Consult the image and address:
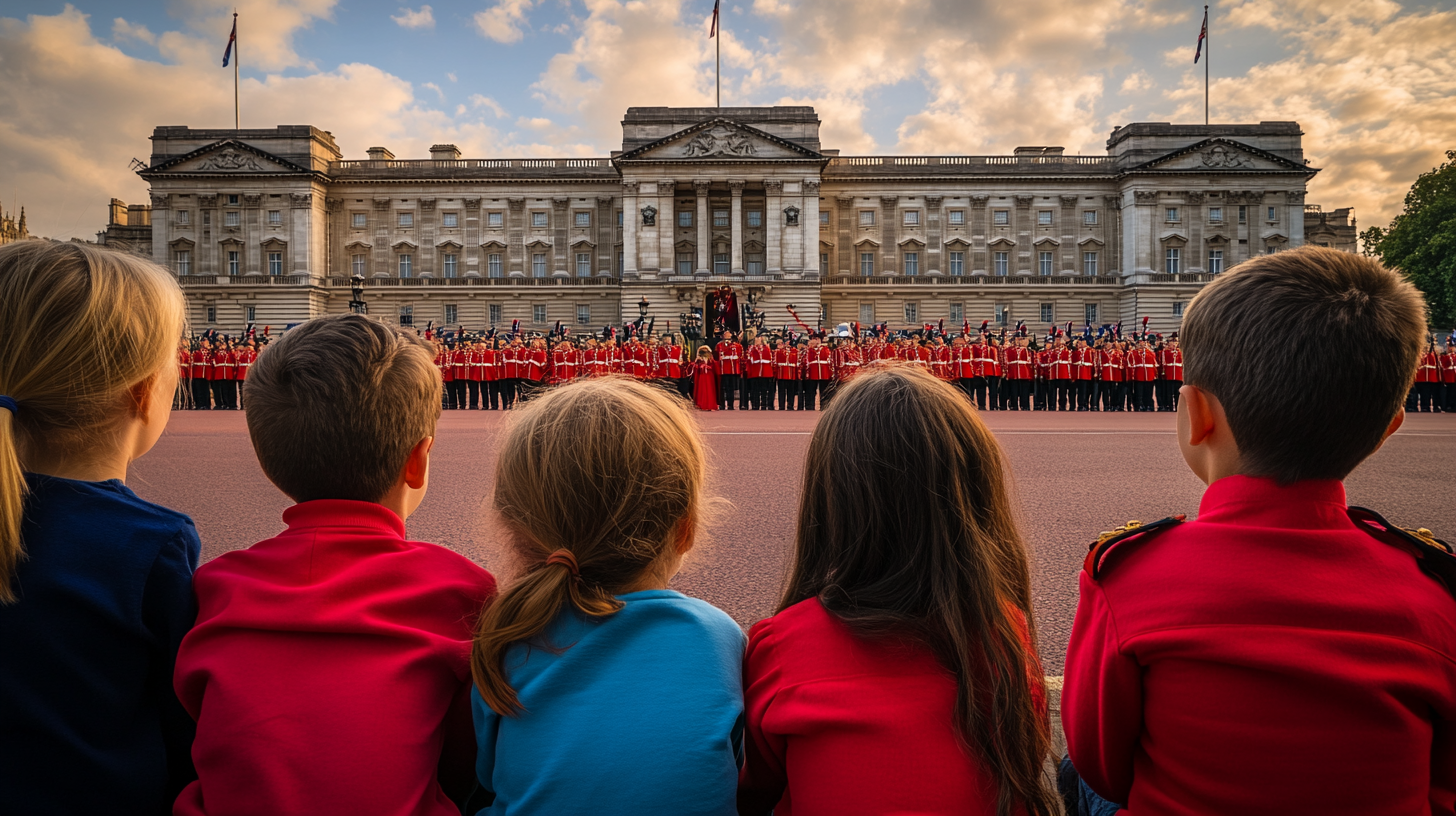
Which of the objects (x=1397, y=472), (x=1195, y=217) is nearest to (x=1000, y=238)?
(x=1195, y=217)

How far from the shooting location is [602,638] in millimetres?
1671

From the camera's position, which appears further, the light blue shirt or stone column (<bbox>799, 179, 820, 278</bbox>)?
stone column (<bbox>799, 179, 820, 278</bbox>)

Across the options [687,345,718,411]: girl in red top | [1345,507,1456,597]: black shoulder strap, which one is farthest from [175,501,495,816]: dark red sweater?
[687,345,718,411]: girl in red top

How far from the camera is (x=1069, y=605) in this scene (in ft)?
13.4

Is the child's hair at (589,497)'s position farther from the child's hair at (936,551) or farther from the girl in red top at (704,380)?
the girl in red top at (704,380)

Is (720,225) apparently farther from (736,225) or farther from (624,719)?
(624,719)

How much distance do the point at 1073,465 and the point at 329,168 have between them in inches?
2400

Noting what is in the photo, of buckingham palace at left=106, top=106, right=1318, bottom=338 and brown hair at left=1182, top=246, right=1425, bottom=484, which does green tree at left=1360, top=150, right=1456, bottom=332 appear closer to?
buckingham palace at left=106, top=106, right=1318, bottom=338

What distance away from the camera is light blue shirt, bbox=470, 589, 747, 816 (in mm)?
1579

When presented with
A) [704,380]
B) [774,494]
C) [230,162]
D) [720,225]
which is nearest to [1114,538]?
[774,494]

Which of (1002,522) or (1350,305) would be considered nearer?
(1350,305)

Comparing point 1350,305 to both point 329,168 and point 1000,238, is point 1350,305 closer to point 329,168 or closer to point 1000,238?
point 1000,238

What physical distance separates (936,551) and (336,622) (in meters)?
1.17

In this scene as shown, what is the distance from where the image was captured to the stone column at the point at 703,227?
54.3 metres
